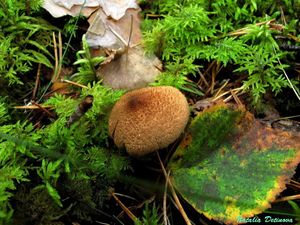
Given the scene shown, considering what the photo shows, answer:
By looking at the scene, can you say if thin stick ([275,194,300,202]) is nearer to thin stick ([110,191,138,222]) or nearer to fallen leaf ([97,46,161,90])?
thin stick ([110,191,138,222])

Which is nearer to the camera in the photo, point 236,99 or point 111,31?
point 236,99

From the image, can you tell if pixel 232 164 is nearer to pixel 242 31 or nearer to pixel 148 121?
pixel 148 121

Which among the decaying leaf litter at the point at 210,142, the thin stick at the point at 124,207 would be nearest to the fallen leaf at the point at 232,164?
the decaying leaf litter at the point at 210,142

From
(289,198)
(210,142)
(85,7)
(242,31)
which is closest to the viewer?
(289,198)

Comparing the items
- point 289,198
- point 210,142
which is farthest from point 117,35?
point 289,198

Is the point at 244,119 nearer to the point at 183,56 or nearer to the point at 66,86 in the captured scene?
the point at 183,56

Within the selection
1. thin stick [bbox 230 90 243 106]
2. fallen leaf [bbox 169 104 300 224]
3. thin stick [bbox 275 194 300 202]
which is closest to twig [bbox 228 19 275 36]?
thin stick [bbox 230 90 243 106]

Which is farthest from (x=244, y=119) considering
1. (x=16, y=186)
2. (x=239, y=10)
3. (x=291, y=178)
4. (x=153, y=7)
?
(x=16, y=186)

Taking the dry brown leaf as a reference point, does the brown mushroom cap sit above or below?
below
